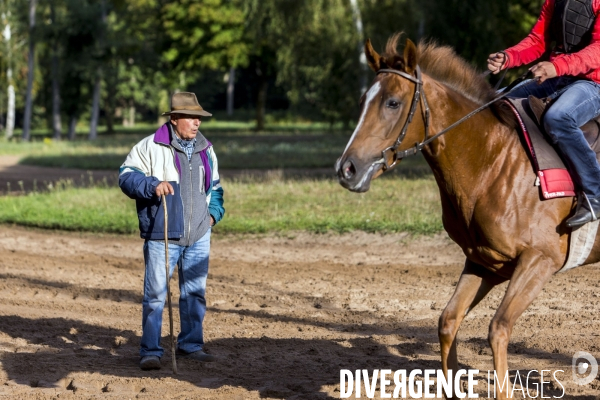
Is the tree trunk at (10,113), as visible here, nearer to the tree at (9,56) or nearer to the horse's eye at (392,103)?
the tree at (9,56)

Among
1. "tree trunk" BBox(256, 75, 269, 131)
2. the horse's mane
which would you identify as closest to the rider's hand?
the horse's mane

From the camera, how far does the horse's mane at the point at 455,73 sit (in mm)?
5395

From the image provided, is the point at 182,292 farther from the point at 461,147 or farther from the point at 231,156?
the point at 231,156

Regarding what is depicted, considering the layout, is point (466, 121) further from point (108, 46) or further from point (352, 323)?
point (108, 46)

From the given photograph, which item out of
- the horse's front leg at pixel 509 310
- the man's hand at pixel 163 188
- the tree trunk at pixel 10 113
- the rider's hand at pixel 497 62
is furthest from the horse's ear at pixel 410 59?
the tree trunk at pixel 10 113

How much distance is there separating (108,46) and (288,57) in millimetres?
15046

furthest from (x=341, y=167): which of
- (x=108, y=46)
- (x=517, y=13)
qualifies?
(x=108, y=46)

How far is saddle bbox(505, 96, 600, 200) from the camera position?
536 centimetres

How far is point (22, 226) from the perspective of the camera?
583 inches

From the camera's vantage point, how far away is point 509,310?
5.09 metres

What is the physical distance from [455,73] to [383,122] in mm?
838

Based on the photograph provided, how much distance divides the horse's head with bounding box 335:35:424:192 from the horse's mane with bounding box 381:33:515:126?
0.66 feet

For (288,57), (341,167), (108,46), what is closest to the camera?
(341,167)

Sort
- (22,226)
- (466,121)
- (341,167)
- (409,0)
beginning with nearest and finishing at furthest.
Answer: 1. (341,167)
2. (466,121)
3. (22,226)
4. (409,0)
